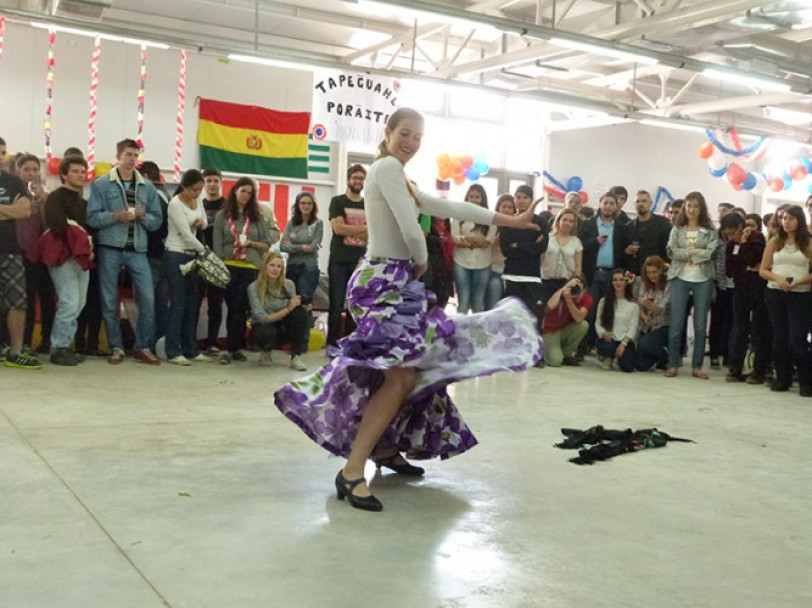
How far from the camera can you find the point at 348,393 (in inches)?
126

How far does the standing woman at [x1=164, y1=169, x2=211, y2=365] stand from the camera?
6.25 m

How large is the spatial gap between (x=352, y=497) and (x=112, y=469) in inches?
37.5

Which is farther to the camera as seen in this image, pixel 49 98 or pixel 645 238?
pixel 49 98

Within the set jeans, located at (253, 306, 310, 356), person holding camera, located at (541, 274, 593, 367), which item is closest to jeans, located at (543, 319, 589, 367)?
person holding camera, located at (541, 274, 593, 367)

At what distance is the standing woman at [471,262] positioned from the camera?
24.5ft

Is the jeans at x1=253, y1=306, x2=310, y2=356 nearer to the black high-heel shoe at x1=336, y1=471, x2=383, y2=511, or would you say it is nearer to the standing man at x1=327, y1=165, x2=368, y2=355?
the standing man at x1=327, y1=165, x2=368, y2=355

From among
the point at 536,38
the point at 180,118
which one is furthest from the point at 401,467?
the point at 180,118

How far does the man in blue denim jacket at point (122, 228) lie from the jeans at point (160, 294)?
0.23 meters

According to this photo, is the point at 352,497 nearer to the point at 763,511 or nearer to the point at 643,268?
the point at 763,511

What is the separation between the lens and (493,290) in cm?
767

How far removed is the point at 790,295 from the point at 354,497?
4.49 m

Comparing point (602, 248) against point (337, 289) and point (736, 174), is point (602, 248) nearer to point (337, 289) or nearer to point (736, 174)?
point (337, 289)

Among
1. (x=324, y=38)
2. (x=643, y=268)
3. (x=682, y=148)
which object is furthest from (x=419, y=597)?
(x=682, y=148)

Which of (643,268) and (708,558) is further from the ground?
(643,268)
